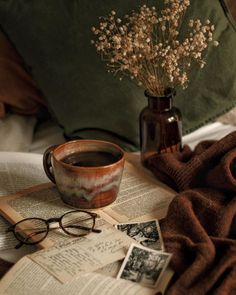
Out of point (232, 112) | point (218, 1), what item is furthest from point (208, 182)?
point (218, 1)

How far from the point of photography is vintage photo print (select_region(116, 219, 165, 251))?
88 cm

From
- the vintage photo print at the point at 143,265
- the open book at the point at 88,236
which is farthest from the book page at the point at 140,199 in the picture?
the vintage photo print at the point at 143,265

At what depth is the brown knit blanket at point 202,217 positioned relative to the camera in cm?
78

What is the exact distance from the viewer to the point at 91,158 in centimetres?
101

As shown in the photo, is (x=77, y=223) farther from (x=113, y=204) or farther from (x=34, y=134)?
(x=34, y=134)

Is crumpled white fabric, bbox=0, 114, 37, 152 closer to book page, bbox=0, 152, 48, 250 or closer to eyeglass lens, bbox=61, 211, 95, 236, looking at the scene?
book page, bbox=0, 152, 48, 250

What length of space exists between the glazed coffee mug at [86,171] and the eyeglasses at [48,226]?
1.3 inches

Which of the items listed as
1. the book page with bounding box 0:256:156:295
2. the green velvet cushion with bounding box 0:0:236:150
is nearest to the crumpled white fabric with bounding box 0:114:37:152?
the green velvet cushion with bounding box 0:0:236:150

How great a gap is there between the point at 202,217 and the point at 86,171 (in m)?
0.22

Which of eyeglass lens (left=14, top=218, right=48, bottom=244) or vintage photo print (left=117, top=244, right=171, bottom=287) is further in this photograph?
eyeglass lens (left=14, top=218, right=48, bottom=244)

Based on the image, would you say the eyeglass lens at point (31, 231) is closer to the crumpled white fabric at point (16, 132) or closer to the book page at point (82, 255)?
the book page at point (82, 255)

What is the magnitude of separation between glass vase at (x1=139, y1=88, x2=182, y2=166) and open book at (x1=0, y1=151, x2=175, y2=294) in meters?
0.06

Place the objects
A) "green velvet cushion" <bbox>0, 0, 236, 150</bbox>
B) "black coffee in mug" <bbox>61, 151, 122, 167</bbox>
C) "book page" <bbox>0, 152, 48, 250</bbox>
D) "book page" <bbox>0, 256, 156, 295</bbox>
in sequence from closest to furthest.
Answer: "book page" <bbox>0, 256, 156, 295</bbox>, "black coffee in mug" <bbox>61, 151, 122, 167</bbox>, "book page" <bbox>0, 152, 48, 250</bbox>, "green velvet cushion" <bbox>0, 0, 236, 150</bbox>

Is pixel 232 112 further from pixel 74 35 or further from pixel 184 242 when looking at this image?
pixel 184 242
